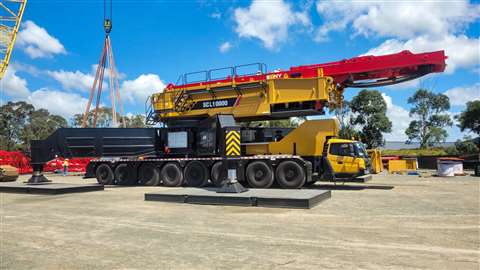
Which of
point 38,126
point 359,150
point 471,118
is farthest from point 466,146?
point 38,126

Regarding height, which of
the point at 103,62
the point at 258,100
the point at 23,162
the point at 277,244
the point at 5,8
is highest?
the point at 5,8

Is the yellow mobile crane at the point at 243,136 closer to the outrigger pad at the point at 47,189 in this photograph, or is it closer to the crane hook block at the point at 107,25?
the outrigger pad at the point at 47,189

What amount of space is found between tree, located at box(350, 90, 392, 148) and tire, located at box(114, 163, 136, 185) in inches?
1336

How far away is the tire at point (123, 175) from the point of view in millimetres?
18544

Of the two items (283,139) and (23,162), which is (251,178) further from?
(23,162)

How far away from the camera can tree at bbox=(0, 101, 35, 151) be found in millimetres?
69700

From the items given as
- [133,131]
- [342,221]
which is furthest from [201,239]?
[133,131]

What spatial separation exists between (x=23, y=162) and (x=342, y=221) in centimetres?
3194

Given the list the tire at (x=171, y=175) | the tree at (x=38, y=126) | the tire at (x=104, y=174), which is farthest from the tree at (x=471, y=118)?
the tree at (x=38, y=126)

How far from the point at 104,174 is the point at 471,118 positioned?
141ft

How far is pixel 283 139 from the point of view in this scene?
51.5ft

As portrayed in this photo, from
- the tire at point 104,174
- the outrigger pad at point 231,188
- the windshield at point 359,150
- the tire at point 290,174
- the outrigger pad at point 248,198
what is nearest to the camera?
the outrigger pad at point 248,198

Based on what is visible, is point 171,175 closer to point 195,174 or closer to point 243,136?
point 195,174

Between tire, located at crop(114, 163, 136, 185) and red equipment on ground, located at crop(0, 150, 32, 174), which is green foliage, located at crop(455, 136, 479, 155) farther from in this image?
red equipment on ground, located at crop(0, 150, 32, 174)
